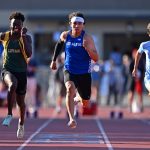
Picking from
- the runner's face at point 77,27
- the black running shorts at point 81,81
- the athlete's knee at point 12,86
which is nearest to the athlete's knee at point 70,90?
the black running shorts at point 81,81

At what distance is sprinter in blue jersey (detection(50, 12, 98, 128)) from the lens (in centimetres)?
1422

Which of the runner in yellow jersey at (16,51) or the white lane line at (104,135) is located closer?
the white lane line at (104,135)

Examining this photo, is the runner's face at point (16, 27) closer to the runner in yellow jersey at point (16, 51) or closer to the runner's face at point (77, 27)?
the runner in yellow jersey at point (16, 51)

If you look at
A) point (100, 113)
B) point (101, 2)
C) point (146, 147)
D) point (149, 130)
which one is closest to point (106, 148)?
point (146, 147)

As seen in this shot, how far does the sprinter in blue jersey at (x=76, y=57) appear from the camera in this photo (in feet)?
46.6

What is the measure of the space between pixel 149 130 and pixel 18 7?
22.0 meters

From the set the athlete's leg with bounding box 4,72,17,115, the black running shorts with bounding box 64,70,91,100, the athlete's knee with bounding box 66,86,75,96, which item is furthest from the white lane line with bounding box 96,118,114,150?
the athlete's leg with bounding box 4,72,17,115

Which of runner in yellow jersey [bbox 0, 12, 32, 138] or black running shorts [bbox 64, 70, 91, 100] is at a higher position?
runner in yellow jersey [bbox 0, 12, 32, 138]

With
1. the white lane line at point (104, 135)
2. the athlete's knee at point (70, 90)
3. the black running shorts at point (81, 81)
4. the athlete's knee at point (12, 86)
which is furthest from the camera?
the black running shorts at point (81, 81)

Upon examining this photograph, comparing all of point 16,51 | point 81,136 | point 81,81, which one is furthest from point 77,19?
point 81,136

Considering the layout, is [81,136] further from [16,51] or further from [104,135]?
[16,51]

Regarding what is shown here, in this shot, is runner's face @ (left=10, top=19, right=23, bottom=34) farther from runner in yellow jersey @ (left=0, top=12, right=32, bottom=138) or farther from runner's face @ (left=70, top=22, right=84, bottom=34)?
runner's face @ (left=70, top=22, right=84, bottom=34)

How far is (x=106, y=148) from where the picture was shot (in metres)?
12.6

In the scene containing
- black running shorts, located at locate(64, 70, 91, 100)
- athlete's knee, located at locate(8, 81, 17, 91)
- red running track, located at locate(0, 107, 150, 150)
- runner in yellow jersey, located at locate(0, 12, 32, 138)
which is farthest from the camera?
black running shorts, located at locate(64, 70, 91, 100)
